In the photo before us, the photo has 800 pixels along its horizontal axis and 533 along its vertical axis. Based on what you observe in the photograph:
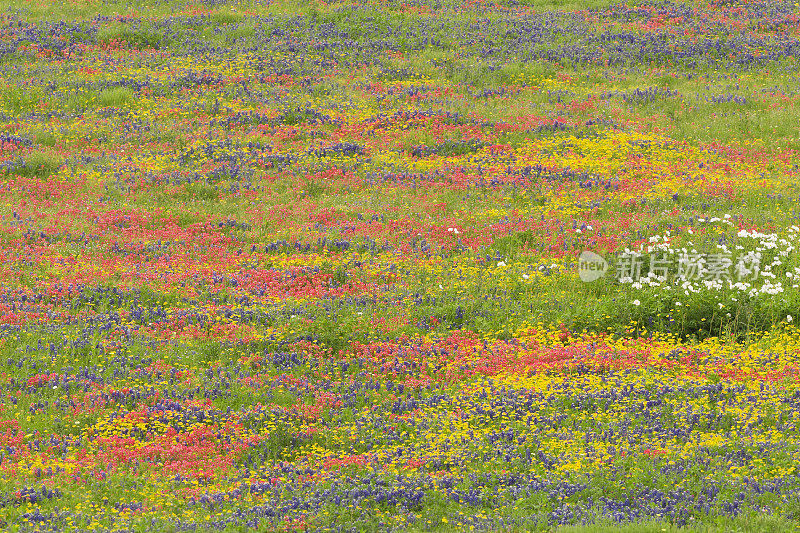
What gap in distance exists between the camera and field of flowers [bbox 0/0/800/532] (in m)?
8.59

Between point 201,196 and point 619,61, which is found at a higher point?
point 619,61

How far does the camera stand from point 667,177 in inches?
775

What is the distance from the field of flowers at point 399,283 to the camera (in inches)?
338

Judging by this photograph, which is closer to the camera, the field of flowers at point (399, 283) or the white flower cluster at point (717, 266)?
the field of flowers at point (399, 283)

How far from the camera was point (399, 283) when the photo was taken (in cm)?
1466

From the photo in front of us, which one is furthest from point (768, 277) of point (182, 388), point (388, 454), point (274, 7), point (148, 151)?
point (274, 7)

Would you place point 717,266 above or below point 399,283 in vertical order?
above

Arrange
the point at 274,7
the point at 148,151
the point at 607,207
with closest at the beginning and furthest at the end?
1. the point at 607,207
2. the point at 148,151
3. the point at 274,7

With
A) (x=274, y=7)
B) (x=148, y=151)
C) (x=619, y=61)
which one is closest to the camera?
(x=148, y=151)

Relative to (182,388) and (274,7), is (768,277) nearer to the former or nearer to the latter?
(182,388)

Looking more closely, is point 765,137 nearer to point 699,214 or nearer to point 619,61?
point 699,214

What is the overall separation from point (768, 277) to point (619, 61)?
1607cm

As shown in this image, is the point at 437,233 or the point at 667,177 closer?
the point at 437,233

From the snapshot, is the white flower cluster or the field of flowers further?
the white flower cluster
